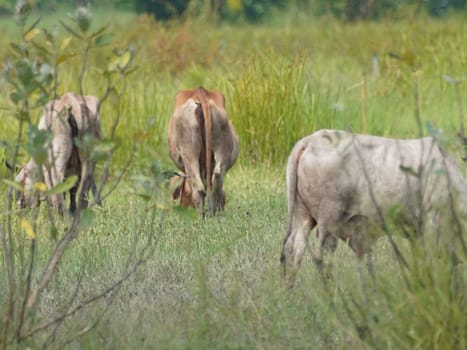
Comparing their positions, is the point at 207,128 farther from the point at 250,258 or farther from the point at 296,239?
the point at 296,239

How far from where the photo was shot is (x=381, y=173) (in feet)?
17.8

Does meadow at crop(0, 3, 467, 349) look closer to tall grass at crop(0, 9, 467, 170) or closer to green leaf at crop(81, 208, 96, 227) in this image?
tall grass at crop(0, 9, 467, 170)

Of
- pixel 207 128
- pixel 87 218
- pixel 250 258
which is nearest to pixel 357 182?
pixel 250 258

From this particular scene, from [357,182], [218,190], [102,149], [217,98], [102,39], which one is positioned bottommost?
[218,190]

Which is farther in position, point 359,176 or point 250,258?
point 250,258

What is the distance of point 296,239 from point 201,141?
261cm

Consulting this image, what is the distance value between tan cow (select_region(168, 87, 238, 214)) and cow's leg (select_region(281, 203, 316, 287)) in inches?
85.3

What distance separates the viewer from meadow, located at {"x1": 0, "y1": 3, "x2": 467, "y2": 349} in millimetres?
4137

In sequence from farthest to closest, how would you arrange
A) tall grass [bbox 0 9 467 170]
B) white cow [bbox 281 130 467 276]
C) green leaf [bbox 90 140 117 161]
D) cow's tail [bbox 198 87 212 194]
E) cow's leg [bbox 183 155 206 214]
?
A: 1. tall grass [bbox 0 9 467 170]
2. cow's leg [bbox 183 155 206 214]
3. cow's tail [bbox 198 87 212 194]
4. white cow [bbox 281 130 467 276]
5. green leaf [bbox 90 140 117 161]

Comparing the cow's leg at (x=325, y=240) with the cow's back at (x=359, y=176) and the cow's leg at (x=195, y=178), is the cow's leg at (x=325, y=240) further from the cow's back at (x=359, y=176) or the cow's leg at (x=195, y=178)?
the cow's leg at (x=195, y=178)

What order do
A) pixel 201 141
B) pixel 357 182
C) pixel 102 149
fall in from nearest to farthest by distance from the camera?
pixel 102 149 → pixel 357 182 → pixel 201 141

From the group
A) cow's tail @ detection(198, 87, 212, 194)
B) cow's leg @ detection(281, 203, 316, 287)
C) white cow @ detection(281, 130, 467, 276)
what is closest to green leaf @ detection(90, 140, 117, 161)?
white cow @ detection(281, 130, 467, 276)

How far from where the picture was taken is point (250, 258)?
6387 millimetres

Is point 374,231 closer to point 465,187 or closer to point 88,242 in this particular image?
point 465,187
